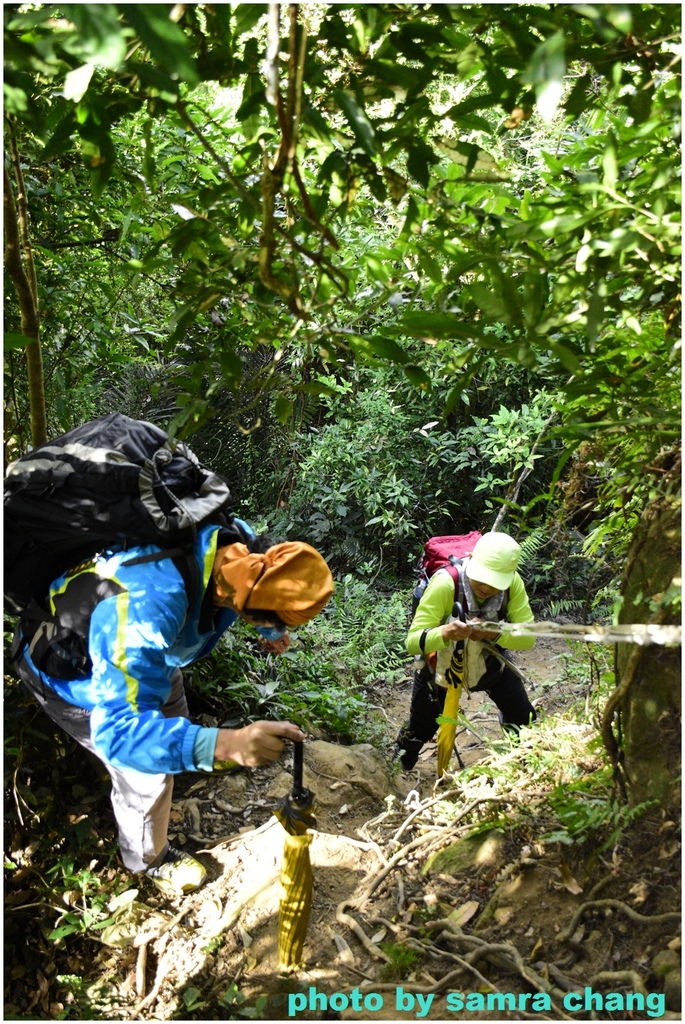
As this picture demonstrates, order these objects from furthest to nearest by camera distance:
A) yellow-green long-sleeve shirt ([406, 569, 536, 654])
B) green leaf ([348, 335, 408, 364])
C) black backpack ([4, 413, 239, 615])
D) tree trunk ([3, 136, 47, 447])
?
yellow-green long-sleeve shirt ([406, 569, 536, 654]) → tree trunk ([3, 136, 47, 447]) → black backpack ([4, 413, 239, 615]) → green leaf ([348, 335, 408, 364])

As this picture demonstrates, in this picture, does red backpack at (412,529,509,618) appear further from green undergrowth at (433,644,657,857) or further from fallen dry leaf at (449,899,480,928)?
fallen dry leaf at (449,899,480,928)

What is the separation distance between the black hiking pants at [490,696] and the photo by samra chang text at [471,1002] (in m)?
1.86

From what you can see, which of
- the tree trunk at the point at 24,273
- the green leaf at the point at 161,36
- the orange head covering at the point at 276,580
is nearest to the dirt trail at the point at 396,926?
the orange head covering at the point at 276,580

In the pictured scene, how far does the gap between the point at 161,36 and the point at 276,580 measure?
1669mm

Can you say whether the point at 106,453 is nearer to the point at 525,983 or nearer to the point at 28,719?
the point at 28,719

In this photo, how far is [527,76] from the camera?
1.18 meters

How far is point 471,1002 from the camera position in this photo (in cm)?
222

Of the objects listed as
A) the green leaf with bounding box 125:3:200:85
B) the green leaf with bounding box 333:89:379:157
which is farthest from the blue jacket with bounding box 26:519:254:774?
the green leaf with bounding box 125:3:200:85

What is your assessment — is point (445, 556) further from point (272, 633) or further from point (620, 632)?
point (620, 632)

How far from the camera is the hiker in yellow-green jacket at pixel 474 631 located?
3.61m

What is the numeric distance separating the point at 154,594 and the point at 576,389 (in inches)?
52.8

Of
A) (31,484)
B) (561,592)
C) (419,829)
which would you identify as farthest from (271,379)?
(561,592)

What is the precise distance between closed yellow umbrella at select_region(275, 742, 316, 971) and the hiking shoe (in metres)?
0.61

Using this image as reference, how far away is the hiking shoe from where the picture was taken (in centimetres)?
294
